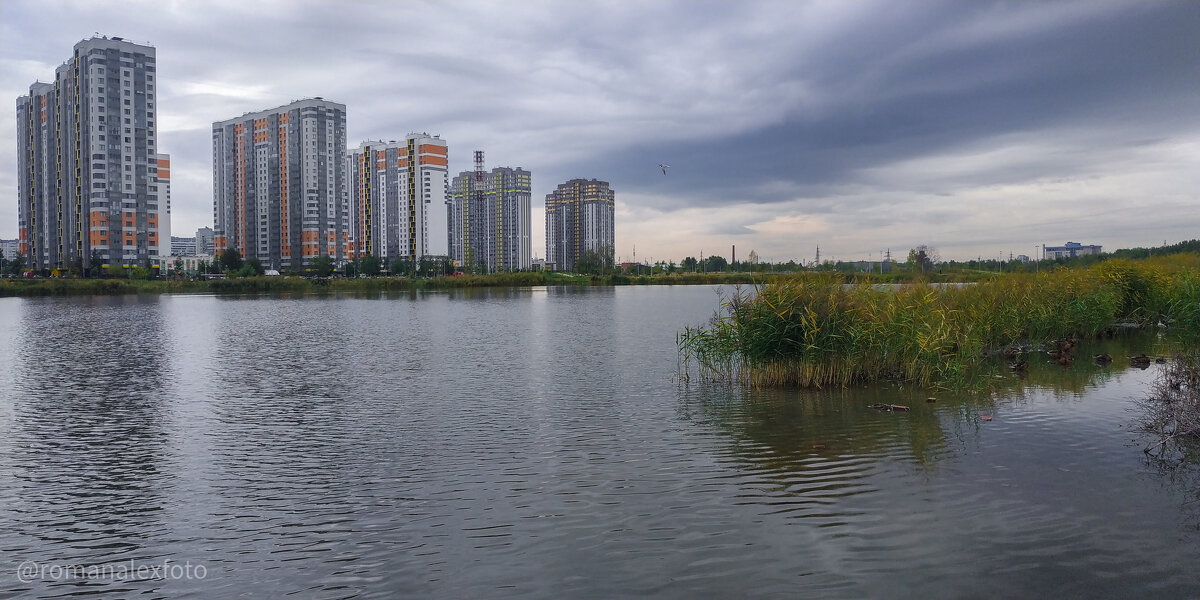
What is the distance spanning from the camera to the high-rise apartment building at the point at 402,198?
179125 millimetres

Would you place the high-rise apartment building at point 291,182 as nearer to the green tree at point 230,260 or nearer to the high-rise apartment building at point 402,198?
the high-rise apartment building at point 402,198

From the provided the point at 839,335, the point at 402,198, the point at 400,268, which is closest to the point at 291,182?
the point at 402,198

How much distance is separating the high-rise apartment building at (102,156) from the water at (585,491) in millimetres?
127205

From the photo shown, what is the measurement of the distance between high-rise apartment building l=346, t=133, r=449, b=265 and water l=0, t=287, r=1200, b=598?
6451 inches

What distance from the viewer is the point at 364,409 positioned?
644 inches

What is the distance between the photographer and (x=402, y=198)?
181125 millimetres

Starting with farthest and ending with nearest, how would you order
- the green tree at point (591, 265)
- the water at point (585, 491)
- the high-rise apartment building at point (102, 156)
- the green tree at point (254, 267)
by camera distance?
the green tree at point (591, 265), the green tree at point (254, 267), the high-rise apartment building at point (102, 156), the water at point (585, 491)

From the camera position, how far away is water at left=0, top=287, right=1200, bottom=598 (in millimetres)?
7258

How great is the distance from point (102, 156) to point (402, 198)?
67.5m

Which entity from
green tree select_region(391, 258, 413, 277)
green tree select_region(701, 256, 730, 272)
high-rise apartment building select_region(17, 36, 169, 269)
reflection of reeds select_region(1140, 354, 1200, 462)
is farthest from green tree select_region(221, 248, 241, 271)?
reflection of reeds select_region(1140, 354, 1200, 462)

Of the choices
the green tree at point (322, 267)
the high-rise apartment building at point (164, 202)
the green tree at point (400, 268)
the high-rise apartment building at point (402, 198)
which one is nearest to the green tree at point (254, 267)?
the green tree at point (322, 267)

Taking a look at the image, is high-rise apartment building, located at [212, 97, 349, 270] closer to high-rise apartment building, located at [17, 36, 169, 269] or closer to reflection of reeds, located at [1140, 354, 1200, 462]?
high-rise apartment building, located at [17, 36, 169, 269]

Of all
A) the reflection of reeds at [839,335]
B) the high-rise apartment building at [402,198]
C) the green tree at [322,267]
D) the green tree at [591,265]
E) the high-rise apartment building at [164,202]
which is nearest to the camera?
the reflection of reeds at [839,335]

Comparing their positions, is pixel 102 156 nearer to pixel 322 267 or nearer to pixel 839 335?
pixel 322 267
